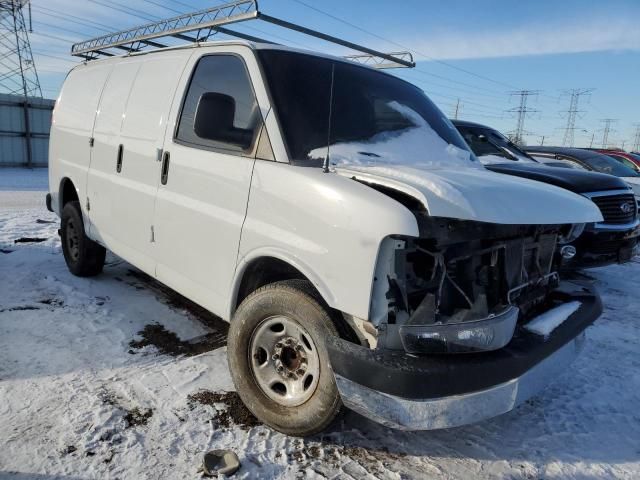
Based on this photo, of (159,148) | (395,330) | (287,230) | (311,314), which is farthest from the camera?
(159,148)

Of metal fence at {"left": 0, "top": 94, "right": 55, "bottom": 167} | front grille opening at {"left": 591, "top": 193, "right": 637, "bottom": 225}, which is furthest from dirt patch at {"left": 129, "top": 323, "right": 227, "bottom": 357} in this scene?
metal fence at {"left": 0, "top": 94, "right": 55, "bottom": 167}

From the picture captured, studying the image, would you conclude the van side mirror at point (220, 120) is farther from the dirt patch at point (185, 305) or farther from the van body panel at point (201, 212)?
the dirt patch at point (185, 305)

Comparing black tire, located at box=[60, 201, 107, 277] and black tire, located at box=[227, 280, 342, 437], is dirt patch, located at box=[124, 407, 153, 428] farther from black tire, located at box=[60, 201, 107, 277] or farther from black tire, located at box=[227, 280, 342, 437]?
black tire, located at box=[60, 201, 107, 277]

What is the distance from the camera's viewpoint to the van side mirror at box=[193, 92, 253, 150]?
300 cm

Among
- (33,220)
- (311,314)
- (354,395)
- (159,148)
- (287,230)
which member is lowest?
(33,220)

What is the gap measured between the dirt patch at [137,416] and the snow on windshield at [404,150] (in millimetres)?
1804

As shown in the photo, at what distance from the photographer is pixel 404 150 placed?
11.0ft

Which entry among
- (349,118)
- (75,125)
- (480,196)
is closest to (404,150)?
(349,118)

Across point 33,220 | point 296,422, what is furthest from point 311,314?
point 33,220

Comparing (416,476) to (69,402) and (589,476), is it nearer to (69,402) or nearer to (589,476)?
(589,476)

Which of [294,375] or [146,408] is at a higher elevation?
[294,375]

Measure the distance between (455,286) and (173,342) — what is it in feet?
7.85

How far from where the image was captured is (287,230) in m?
2.71

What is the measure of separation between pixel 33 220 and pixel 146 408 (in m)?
6.73
